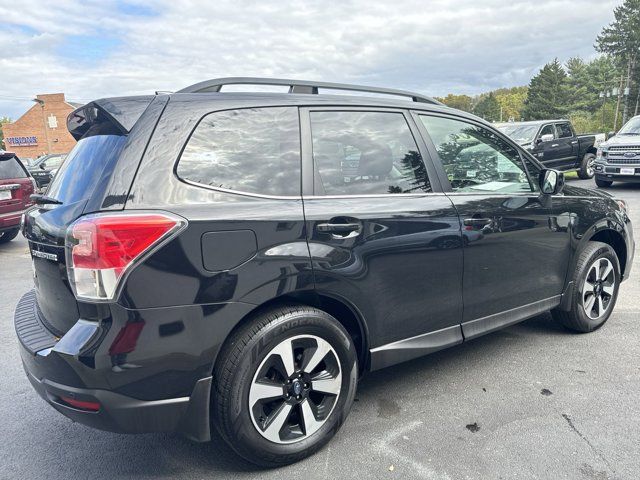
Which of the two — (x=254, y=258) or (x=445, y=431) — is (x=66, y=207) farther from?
(x=445, y=431)

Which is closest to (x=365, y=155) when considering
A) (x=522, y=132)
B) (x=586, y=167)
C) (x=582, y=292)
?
(x=582, y=292)

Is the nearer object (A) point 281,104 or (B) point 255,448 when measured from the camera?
(B) point 255,448

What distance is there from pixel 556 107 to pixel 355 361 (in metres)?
78.2

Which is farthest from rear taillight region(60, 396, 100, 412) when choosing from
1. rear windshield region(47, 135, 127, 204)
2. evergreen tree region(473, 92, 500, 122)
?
evergreen tree region(473, 92, 500, 122)

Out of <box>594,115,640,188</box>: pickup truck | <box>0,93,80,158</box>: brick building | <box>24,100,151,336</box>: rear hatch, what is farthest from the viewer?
<box>0,93,80,158</box>: brick building

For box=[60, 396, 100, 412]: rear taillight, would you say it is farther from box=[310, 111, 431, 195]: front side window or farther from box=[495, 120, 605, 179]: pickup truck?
box=[495, 120, 605, 179]: pickup truck

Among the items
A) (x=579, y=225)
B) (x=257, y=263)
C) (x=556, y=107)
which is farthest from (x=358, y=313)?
(x=556, y=107)

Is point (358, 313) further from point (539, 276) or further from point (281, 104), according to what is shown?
point (539, 276)

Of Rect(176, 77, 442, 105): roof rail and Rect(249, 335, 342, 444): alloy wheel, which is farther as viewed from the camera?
Rect(176, 77, 442, 105): roof rail

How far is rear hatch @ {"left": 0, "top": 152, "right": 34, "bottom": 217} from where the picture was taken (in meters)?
8.10

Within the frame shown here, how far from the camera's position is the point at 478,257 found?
3113mm

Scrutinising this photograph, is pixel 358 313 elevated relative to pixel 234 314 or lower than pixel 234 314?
lower

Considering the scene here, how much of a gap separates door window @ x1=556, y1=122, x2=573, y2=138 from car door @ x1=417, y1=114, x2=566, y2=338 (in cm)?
1347

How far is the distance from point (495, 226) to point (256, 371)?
1830 mm
